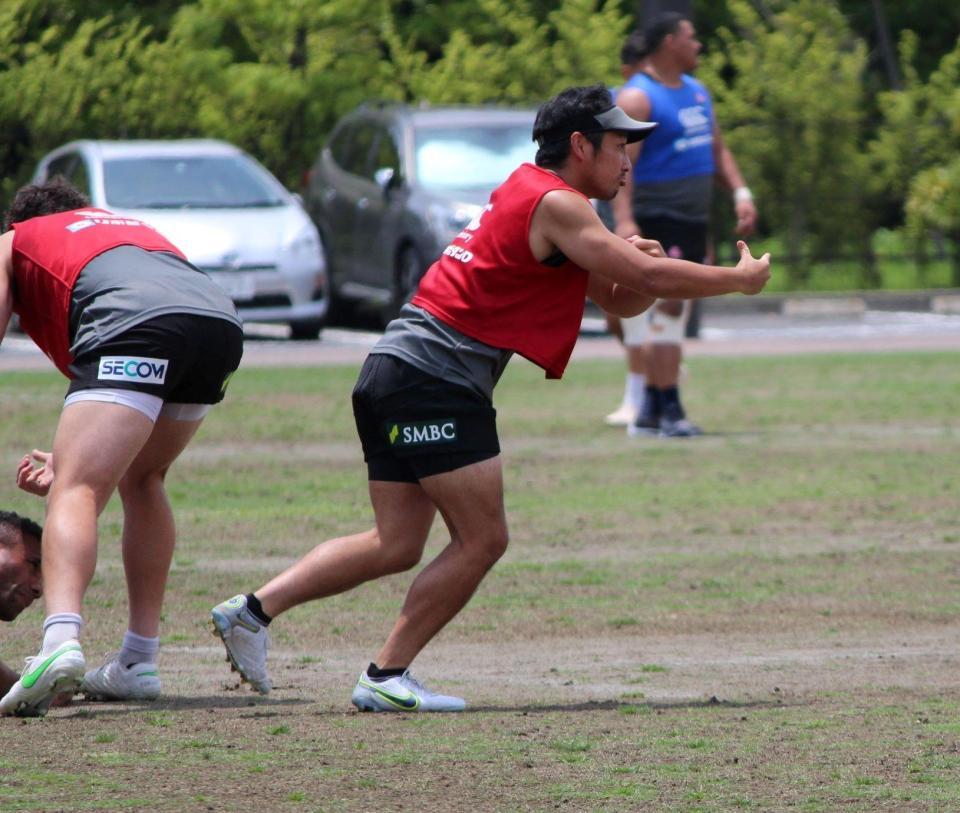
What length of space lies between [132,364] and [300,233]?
12288mm

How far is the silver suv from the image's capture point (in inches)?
699

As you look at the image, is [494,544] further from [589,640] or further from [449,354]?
[589,640]

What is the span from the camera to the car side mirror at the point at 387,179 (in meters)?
17.8

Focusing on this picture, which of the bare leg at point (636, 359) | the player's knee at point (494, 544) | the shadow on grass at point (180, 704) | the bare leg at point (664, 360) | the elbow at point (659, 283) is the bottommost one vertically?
the bare leg at point (636, 359)

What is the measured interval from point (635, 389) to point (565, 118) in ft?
22.0

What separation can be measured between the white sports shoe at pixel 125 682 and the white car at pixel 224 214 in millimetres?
11111

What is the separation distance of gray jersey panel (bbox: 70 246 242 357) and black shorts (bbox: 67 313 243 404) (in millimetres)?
24

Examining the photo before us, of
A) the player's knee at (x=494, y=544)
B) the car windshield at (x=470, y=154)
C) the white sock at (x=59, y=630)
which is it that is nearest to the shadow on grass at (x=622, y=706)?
the player's knee at (x=494, y=544)

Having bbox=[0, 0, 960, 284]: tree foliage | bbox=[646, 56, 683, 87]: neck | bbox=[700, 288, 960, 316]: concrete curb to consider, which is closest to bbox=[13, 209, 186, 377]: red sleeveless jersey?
bbox=[646, 56, 683, 87]: neck

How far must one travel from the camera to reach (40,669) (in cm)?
505

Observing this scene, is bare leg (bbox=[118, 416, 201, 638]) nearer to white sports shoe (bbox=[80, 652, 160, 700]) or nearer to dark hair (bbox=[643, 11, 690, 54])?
white sports shoe (bbox=[80, 652, 160, 700])

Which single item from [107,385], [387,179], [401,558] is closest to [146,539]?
[107,385]

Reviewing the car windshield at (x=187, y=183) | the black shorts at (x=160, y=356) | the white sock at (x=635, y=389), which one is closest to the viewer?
the black shorts at (x=160, y=356)

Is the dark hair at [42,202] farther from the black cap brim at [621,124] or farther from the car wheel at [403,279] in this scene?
the car wheel at [403,279]
